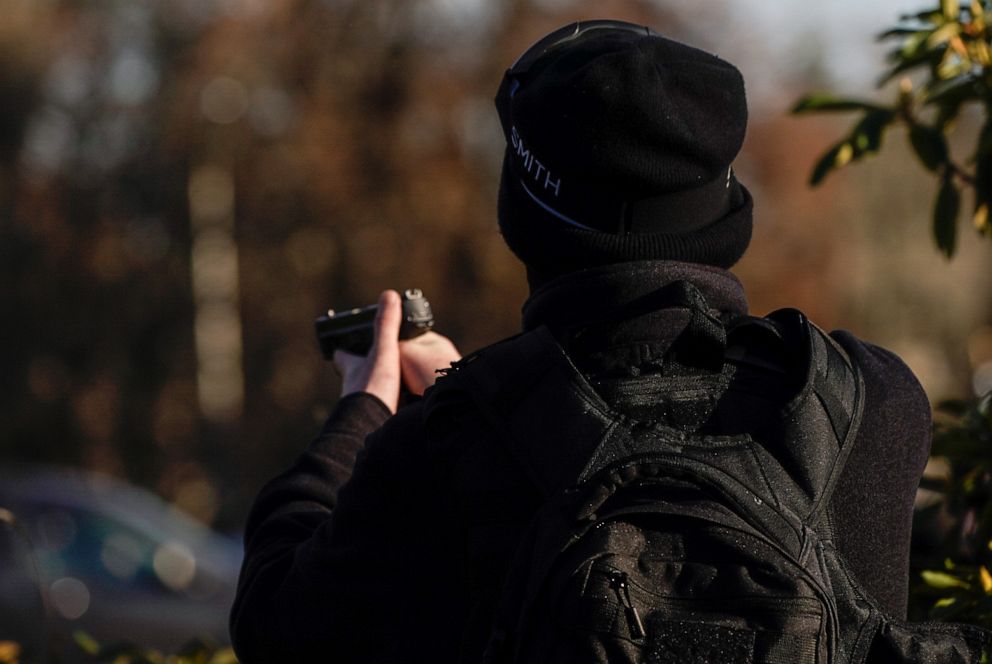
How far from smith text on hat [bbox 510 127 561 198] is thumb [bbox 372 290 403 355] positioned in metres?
0.40

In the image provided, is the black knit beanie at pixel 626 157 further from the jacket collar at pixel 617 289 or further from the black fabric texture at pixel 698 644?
the black fabric texture at pixel 698 644

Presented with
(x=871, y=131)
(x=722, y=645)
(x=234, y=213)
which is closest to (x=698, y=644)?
(x=722, y=645)

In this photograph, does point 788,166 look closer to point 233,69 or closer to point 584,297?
point 233,69

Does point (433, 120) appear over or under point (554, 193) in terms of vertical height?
under

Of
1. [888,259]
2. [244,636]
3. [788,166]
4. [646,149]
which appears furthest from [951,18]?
[888,259]

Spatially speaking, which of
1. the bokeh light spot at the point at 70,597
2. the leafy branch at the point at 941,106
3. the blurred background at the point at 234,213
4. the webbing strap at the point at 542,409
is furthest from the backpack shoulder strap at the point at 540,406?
the blurred background at the point at 234,213

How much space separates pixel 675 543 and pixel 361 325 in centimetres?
74

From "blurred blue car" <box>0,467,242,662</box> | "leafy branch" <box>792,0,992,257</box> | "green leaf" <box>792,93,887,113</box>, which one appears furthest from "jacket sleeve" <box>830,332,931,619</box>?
"blurred blue car" <box>0,467,242,662</box>

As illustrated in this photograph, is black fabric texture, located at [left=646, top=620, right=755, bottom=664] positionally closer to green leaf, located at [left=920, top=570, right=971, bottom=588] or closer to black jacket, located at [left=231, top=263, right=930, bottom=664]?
black jacket, located at [left=231, top=263, right=930, bottom=664]

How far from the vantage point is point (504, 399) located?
155 centimetres

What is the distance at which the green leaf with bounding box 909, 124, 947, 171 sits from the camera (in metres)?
2.69

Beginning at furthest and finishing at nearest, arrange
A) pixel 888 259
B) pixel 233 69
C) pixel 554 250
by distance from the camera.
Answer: pixel 888 259 → pixel 233 69 → pixel 554 250

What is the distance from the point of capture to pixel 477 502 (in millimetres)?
1554

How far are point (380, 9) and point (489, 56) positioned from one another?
2.00 metres
